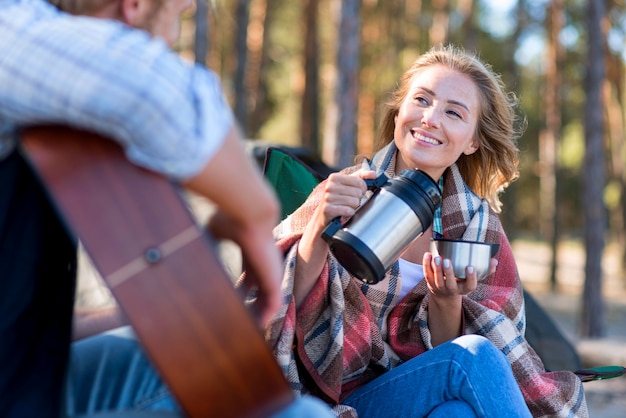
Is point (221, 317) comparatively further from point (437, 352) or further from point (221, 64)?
point (221, 64)

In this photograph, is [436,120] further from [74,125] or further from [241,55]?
[241,55]

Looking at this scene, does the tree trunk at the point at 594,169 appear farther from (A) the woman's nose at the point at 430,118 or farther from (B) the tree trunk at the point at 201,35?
(A) the woman's nose at the point at 430,118

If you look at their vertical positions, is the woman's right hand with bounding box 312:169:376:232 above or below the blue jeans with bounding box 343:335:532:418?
above

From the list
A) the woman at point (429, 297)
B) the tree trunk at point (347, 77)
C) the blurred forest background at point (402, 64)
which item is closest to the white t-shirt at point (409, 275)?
the woman at point (429, 297)

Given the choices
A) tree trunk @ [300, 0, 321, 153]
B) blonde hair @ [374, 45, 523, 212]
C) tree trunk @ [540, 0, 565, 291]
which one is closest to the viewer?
blonde hair @ [374, 45, 523, 212]

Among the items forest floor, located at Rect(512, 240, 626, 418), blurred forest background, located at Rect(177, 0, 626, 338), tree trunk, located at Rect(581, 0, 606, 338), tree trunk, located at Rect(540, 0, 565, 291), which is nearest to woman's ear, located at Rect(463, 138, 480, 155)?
forest floor, located at Rect(512, 240, 626, 418)

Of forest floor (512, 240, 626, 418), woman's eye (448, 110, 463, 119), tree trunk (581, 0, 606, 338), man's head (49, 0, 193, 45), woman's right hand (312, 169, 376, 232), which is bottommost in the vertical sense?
forest floor (512, 240, 626, 418)

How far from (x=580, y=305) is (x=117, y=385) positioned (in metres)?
10.1

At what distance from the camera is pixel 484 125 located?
253 centimetres

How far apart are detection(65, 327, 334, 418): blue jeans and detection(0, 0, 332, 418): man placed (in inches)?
5.4

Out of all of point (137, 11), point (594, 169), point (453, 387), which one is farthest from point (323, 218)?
point (594, 169)

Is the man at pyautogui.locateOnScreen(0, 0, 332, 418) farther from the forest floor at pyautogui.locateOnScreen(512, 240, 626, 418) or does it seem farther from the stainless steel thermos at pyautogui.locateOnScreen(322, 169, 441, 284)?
the forest floor at pyautogui.locateOnScreen(512, 240, 626, 418)

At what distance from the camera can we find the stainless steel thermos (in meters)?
1.81

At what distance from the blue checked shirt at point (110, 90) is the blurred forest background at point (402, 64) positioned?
5399mm
